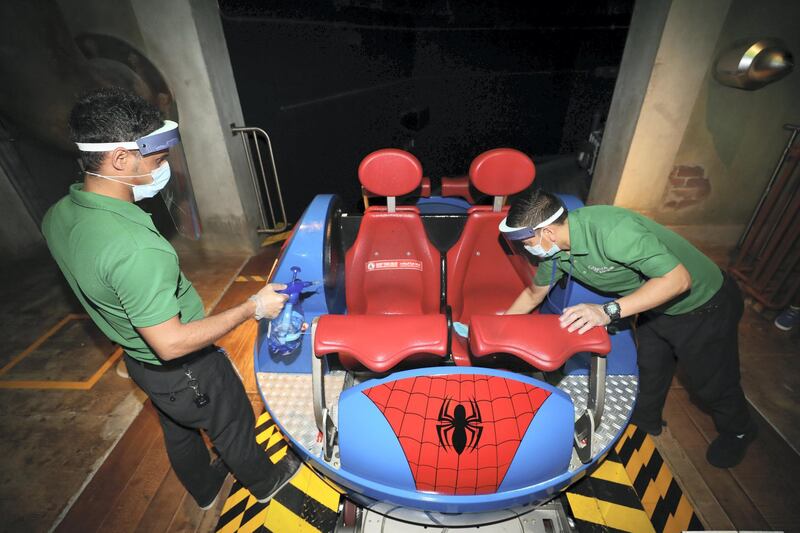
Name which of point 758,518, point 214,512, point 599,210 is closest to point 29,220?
point 214,512

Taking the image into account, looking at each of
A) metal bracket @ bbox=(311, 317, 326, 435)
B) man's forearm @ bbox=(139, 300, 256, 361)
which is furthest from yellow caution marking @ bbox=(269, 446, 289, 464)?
man's forearm @ bbox=(139, 300, 256, 361)

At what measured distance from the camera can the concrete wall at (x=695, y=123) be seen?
3.10m

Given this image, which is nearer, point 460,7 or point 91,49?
point 91,49

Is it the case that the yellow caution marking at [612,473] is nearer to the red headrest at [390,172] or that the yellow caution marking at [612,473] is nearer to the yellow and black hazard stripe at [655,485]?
the yellow and black hazard stripe at [655,485]

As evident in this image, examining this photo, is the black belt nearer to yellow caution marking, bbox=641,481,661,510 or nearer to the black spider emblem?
the black spider emblem

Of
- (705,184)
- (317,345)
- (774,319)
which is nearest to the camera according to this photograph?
(317,345)

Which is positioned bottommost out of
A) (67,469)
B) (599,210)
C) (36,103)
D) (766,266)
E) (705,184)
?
(67,469)

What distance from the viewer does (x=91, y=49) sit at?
139 inches

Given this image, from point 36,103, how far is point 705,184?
6565 mm

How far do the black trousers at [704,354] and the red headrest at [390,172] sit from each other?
58.4 inches

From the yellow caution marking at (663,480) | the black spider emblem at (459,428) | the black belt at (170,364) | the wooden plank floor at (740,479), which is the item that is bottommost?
the wooden plank floor at (740,479)

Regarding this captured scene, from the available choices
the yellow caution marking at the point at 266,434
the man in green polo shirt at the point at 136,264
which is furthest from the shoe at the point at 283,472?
the man in green polo shirt at the point at 136,264

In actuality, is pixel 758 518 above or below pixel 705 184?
below

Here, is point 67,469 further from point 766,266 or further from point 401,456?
point 766,266
